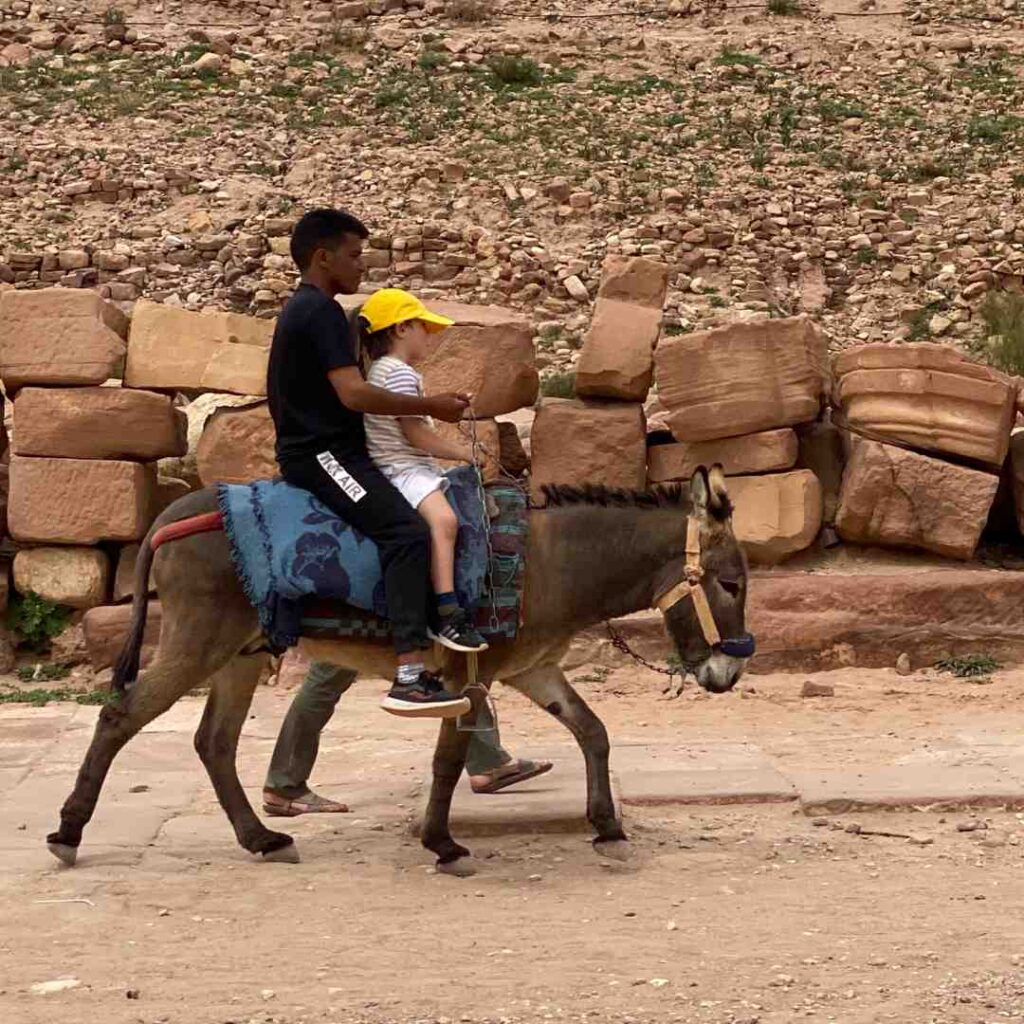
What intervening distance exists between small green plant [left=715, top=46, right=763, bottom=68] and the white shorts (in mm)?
32980

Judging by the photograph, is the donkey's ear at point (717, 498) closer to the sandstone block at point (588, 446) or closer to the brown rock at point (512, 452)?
the sandstone block at point (588, 446)

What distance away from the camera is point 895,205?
33.2m

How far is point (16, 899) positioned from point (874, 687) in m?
6.20

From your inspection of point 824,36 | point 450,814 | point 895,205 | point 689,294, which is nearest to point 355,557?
point 450,814

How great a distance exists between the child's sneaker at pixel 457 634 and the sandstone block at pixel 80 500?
5.70m

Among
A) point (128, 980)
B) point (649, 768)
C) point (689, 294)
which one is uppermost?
point (128, 980)

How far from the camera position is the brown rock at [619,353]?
12477 millimetres

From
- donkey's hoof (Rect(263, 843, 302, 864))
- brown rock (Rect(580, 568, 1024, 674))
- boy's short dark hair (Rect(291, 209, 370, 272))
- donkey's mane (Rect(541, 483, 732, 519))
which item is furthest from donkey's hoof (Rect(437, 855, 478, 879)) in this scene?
brown rock (Rect(580, 568, 1024, 674))

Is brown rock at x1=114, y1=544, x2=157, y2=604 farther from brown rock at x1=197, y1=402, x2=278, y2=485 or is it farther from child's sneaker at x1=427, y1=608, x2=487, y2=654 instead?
child's sneaker at x1=427, y1=608, x2=487, y2=654

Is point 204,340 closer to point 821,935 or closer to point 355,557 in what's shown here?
point 355,557

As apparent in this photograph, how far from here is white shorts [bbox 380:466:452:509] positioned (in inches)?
291

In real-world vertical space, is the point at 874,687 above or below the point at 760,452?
below

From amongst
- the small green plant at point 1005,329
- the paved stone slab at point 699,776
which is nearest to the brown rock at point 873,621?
the paved stone slab at point 699,776

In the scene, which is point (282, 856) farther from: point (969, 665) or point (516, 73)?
point (516, 73)
